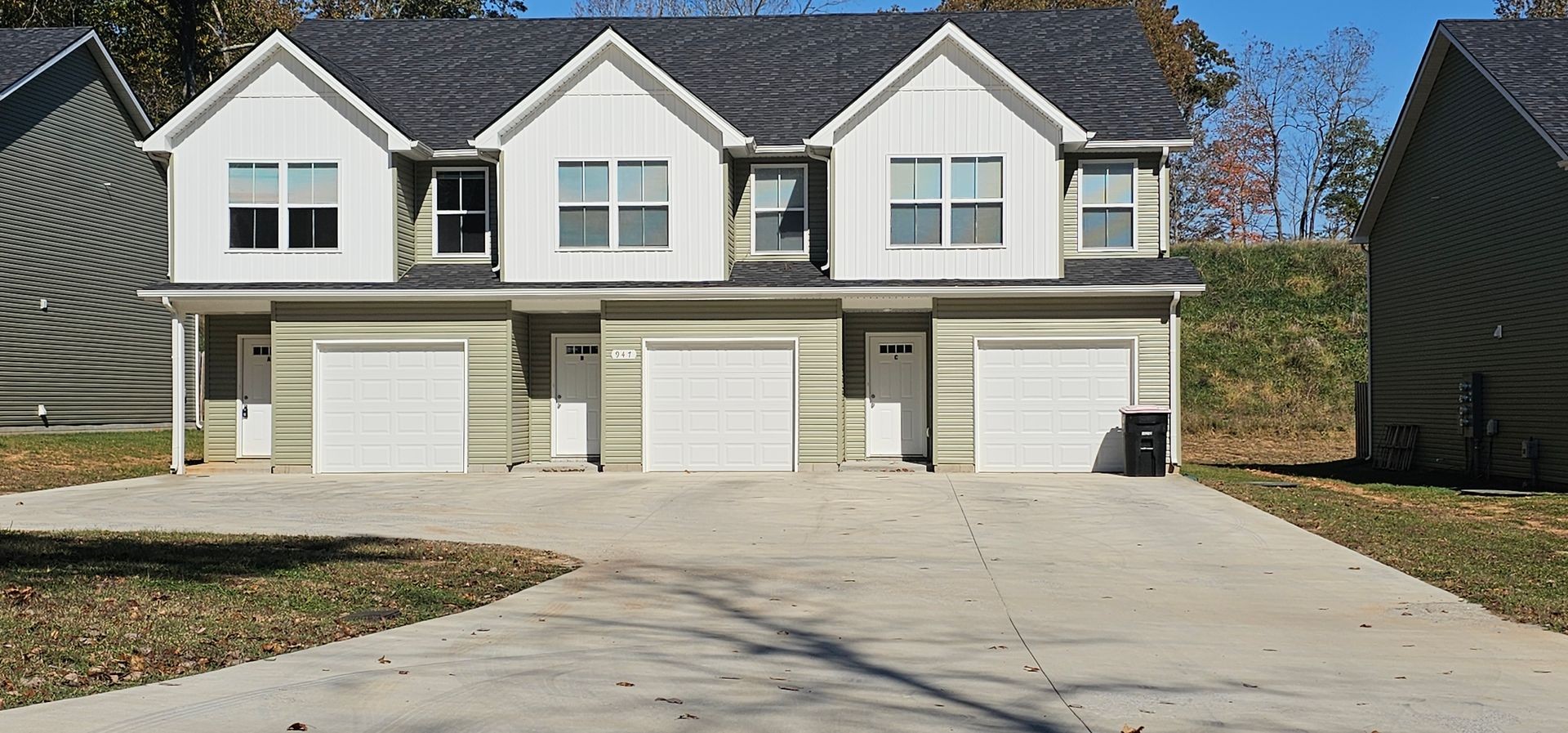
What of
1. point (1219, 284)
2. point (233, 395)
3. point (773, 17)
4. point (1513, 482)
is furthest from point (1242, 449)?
point (233, 395)

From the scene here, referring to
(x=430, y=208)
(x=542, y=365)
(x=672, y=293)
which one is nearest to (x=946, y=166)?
(x=672, y=293)

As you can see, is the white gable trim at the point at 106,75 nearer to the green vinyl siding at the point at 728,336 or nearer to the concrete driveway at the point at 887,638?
the green vinyl siding at the point at 728,336

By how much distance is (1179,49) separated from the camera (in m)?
52.0

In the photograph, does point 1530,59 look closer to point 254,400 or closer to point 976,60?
point 976,60

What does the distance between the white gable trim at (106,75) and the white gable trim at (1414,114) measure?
2631 cm

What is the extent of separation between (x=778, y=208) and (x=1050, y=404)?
5.70m

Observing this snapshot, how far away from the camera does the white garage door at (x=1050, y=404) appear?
24.1 m

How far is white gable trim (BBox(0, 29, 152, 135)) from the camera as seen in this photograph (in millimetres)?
29375

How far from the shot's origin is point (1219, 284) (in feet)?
141

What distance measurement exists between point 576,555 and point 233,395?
1449 centimetres

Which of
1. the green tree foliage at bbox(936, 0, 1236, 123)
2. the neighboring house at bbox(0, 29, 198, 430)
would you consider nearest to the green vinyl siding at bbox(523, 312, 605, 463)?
the neighboring house at bbox(0, 29, 198, 430)

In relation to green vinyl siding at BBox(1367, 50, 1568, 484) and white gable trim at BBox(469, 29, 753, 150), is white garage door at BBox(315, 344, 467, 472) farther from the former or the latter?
green vinyl siding at BBox(1367, 50, 1568, 484)

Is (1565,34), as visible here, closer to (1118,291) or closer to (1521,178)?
(1521,178)

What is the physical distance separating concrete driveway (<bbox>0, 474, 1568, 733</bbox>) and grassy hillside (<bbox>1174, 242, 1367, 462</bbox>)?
19.9m
